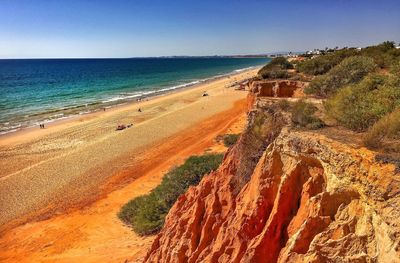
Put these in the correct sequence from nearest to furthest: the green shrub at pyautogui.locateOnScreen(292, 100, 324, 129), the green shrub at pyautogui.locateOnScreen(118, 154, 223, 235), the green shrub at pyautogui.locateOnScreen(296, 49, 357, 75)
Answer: the green shrub at pyautogui.locateOnScreen(292, 100, 324, 129)
the green shrub at pyautogui.locateOnScreen(118, 154, 223, 235)
the green shrub at pyautogui.locateOnScreen(296, 49, 357, 75)

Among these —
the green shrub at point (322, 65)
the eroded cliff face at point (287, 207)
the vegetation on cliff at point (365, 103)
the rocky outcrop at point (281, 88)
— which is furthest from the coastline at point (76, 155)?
the vegetation on cliff at point (365, 103)

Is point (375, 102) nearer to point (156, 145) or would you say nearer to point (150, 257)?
point (150, 257)

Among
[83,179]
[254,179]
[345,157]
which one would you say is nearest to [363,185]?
[345,157]

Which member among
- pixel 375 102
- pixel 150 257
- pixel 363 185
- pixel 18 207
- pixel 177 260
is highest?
pixel 375 102

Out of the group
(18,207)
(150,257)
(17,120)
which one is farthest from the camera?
(17,120)

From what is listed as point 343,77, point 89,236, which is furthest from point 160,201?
point 343,77

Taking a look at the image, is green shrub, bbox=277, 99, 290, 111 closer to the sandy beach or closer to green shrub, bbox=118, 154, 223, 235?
the sandy beach

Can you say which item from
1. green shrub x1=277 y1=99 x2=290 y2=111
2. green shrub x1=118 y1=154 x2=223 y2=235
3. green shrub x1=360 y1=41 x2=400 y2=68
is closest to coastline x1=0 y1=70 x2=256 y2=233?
green shrub x1=118 y1=154 x2=223 y2=235
